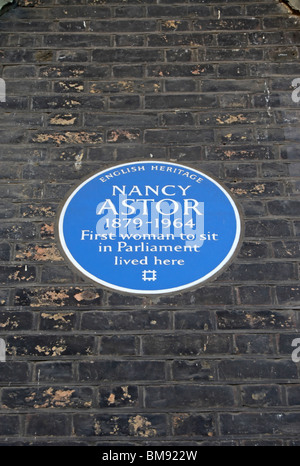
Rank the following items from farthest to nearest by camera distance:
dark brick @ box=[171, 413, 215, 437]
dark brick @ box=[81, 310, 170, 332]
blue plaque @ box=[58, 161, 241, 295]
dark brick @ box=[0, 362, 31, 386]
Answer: blue plaque @ box=[58, 161, 241, 295] → dark brick @ box=[81, 310, 170, 332] → dark brick @ box=[0, 362, 31, 386] → dark brick @ box=[171, 413, 215, 437]

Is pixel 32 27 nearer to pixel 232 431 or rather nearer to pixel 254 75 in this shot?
pixel 254 75

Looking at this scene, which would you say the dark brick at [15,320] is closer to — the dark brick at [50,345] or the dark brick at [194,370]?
the dark brick at [50,345]

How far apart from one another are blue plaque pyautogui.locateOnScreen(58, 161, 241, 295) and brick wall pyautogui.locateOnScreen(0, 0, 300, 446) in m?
0.07

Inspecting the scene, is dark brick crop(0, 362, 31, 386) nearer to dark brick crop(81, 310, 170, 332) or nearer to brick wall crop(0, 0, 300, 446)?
brick wall crop(0, 0, 300, 446)

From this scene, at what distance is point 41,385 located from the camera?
3.39 metres

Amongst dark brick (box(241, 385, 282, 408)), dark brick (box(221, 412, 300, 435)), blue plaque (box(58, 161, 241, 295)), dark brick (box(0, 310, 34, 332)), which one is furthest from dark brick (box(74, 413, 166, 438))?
blue plaque (box(58, 161, 241, 295))

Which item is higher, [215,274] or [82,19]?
[82,19]

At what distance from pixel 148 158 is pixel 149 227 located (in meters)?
0.45

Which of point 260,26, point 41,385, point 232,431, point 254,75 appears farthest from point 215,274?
point 260,26

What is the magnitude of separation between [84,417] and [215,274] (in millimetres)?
958

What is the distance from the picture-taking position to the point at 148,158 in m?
4.05

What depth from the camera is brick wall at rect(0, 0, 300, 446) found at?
3.34 m

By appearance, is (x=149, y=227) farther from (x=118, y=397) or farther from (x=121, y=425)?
(x=121, y=425)

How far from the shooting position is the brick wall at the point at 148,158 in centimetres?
334
